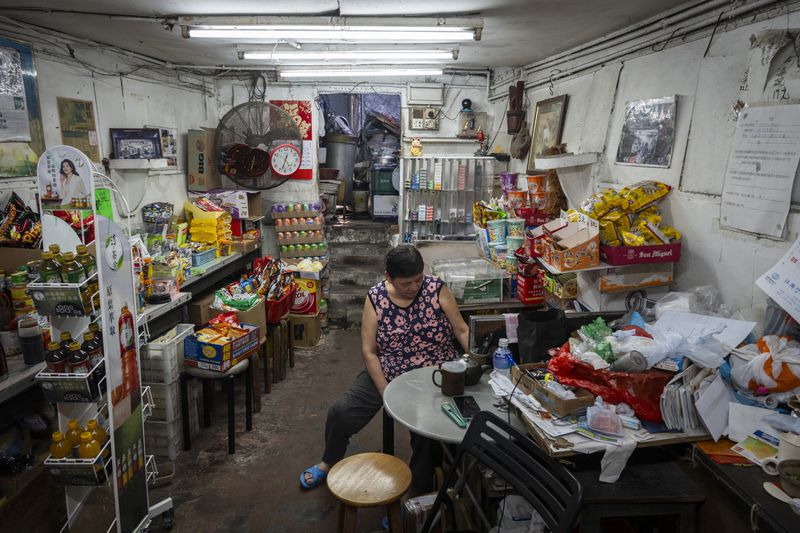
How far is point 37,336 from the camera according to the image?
8.59 ft

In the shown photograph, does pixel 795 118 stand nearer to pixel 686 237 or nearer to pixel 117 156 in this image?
pixel 686 237

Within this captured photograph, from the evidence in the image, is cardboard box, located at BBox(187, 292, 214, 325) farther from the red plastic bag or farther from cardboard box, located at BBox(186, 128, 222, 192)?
the red plastic bag

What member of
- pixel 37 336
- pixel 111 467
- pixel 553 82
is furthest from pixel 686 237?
pixel 37 336

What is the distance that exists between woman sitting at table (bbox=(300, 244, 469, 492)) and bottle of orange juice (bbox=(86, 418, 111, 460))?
3.78 feet

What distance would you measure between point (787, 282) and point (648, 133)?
4.78 ft

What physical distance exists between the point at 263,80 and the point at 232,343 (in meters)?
4.14

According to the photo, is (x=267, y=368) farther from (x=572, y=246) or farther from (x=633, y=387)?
(x=633, y=387)

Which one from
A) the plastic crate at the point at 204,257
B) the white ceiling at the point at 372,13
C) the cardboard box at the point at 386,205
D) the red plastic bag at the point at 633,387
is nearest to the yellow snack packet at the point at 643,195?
the white ceiling at the point at 372,13

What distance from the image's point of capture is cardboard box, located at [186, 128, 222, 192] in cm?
581

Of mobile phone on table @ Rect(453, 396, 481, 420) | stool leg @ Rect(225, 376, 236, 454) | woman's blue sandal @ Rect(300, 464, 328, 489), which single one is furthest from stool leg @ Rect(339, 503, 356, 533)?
stool leg @ Rect(225, 376, 236, 454)

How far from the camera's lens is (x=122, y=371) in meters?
2.39

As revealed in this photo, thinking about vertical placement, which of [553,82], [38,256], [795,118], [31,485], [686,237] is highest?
[553,82]

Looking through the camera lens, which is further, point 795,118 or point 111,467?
point 111,467

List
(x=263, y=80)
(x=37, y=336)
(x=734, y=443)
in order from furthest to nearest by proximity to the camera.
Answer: (x=263, y=80), (x=37, y=336), (x=734, y=443)
